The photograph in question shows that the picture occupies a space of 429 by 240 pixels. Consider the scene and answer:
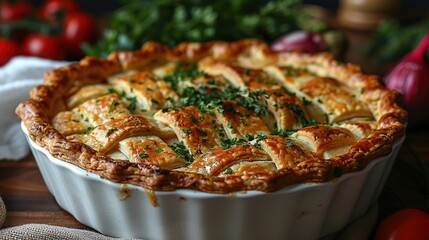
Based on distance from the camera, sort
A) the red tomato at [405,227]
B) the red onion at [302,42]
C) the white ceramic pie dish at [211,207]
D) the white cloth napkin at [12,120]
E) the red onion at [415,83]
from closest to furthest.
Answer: the white ceramic pie dish at [211,207]
the red tomato at [405,227]
the white cloth napkin at [12,120]
the red onion at [415,83]
the red onion at [302,42]

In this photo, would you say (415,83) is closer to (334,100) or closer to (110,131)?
(334,100)

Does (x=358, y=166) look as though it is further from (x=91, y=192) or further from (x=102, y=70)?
(x=102, y=70)

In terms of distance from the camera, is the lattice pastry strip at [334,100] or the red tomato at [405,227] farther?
the lattice pastry strip at [334,100]

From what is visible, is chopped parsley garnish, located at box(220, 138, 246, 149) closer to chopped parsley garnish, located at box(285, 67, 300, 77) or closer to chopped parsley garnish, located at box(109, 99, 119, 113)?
chopped parsley garnish, located at box(109, 99, 119, 113)

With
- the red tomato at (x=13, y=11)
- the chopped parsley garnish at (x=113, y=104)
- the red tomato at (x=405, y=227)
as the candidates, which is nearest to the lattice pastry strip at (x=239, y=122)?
the chopped parsley garnish at (x=113, y=104)

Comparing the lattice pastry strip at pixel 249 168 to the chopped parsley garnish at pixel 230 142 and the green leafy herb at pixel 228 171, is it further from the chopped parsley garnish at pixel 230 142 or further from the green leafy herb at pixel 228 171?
the chopped parsley garnish at pixel 230 142

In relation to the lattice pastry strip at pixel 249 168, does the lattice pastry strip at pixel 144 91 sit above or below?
above

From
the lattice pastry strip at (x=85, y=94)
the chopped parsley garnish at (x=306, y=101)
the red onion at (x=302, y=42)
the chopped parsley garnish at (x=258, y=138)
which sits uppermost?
the lattice pastry strip at (x=85, y=94)
